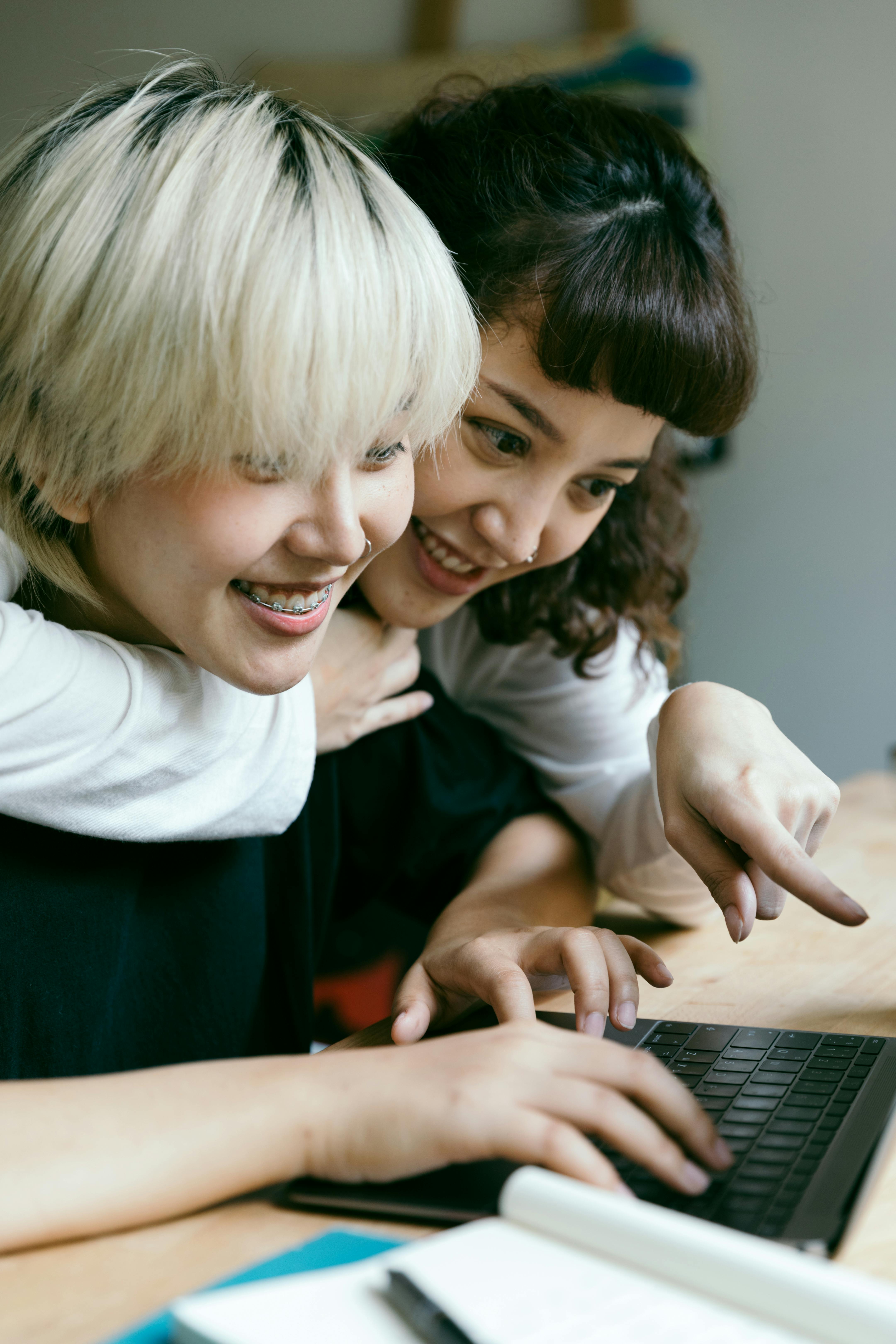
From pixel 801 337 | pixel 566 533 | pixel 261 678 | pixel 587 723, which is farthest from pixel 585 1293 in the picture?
pixel 801 337

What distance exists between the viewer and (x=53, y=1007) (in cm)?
78

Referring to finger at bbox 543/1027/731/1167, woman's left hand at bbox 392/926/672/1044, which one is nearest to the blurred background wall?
woman's left hand at bbox 392/926/672/1044

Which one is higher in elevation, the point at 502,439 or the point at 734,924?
the point at 502,439

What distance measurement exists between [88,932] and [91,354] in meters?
0.39

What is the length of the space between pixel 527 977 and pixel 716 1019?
12cm

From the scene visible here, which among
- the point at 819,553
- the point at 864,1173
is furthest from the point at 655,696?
the point at 819,553

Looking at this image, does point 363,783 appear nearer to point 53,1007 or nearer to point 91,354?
point 53,1007

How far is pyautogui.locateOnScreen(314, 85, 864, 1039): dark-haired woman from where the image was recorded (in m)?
0.76

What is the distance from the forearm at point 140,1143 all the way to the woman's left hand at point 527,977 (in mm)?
174

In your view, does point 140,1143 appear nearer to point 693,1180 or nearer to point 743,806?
point 693,1180

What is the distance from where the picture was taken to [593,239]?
0.84 meters

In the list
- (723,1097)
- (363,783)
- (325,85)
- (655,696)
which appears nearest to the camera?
(723,1097)

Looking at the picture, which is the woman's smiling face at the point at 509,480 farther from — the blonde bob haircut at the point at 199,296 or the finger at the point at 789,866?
the finger at the point at 789,866

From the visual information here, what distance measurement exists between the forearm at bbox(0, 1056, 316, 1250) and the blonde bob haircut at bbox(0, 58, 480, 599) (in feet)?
0.99
